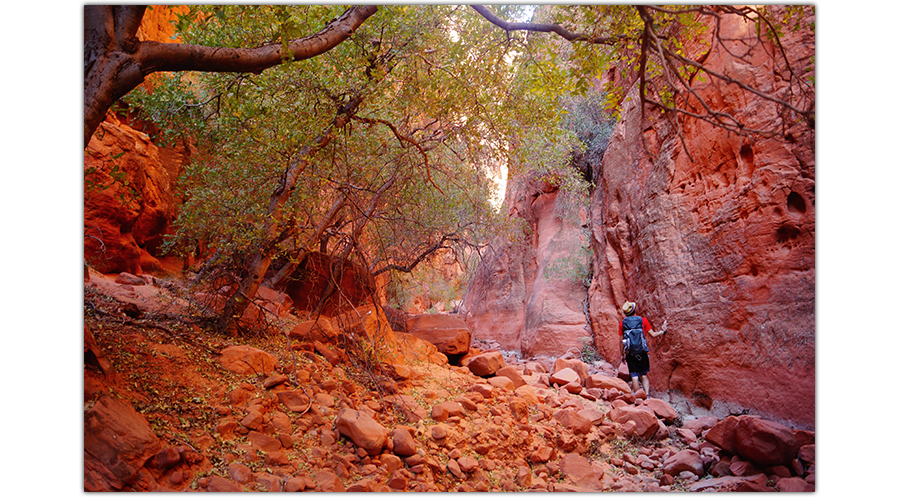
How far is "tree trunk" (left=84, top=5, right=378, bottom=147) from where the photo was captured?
286 cm

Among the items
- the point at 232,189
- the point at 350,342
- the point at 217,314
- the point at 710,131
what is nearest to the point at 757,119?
the point at 710,131

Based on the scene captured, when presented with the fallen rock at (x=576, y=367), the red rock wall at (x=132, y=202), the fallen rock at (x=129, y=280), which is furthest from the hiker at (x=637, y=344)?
the fallen rock at (x=129, y=280)

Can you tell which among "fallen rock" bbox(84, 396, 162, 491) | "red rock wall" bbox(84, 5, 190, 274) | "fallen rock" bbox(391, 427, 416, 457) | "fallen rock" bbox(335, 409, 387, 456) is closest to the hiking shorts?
"fallen rock" bbox(391, 427, 416, 457)

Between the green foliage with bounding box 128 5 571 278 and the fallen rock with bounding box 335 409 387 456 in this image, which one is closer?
the fallen rock with bounding box 335 409 387 456

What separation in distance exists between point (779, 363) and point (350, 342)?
490 cm

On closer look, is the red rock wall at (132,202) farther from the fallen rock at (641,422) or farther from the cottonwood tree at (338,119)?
the fallen rock at (641,422)

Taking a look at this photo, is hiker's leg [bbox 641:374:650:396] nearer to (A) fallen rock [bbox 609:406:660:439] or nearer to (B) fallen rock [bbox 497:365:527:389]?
(A) fallen rock [bbox 609:406:660:439]

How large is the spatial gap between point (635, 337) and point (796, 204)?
2759 millimetres

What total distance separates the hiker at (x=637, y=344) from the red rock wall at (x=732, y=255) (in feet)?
0.67

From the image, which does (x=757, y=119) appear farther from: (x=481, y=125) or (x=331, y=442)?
(x=331, y=442)

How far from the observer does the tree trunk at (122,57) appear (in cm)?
286

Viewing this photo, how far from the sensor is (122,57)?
288 centimetres

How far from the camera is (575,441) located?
4.80 meters

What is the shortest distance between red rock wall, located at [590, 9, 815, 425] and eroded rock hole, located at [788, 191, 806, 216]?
0.01 m
